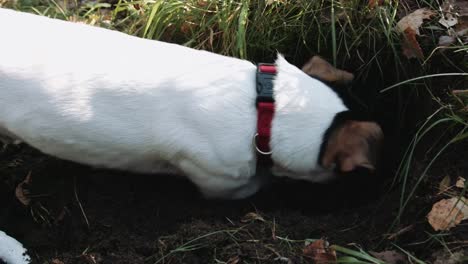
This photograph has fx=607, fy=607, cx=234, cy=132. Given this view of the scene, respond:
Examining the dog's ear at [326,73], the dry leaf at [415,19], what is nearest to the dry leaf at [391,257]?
the dog's ear at [326,73]

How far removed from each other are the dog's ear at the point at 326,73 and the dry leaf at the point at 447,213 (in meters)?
0.77

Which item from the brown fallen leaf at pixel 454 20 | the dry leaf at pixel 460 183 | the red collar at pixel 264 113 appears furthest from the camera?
the brown fallen leaf at pixel 454 20

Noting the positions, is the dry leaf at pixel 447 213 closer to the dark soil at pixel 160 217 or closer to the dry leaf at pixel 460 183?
the dry leaf at pixel 460 183

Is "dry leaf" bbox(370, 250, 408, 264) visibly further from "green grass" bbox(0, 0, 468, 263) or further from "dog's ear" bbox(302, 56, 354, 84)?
"dog's ear" bbox(302, 56, 354, 84)

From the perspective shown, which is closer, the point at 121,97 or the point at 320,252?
the point at 320,252

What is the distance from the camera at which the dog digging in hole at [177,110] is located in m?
2.63

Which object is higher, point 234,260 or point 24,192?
point 234,260

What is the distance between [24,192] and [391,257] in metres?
1.82


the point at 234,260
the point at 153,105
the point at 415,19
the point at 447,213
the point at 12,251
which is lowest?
the point at 12,251

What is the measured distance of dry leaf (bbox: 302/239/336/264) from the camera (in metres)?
2.29

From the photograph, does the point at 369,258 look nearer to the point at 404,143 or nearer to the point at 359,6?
the point at 404,143

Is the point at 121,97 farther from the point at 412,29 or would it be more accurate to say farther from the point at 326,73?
the point at 412,29

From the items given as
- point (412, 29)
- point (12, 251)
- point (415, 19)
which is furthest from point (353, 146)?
point (12, 251)

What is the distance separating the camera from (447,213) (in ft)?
7.94
